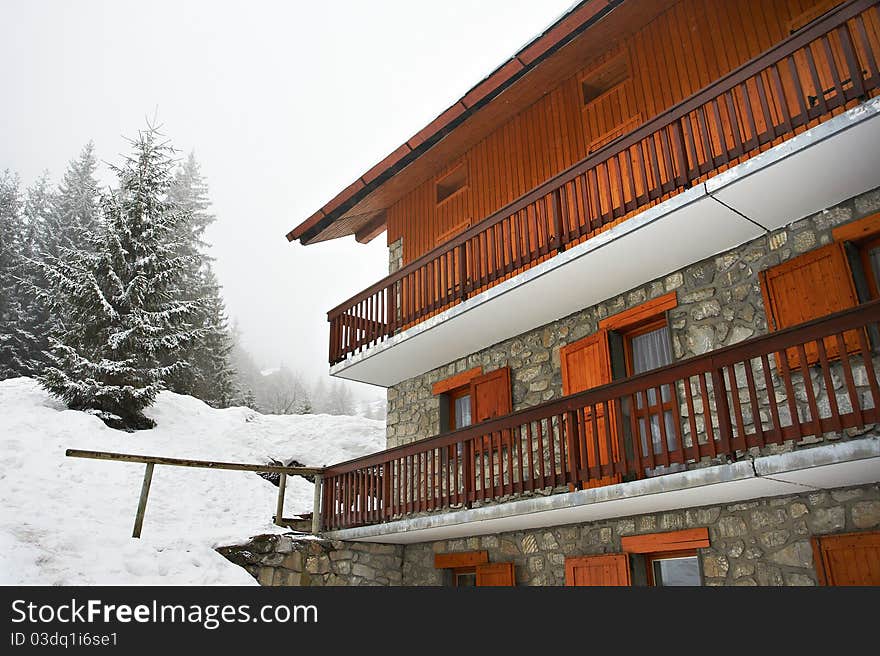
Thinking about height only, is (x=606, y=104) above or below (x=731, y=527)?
above

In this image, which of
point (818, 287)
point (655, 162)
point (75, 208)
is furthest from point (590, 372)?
point (75, 208)

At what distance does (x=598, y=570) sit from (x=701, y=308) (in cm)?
332

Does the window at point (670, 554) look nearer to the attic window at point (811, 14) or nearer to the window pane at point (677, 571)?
the window pane at point (677, 571)

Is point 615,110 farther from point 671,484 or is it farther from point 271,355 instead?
point 271,355

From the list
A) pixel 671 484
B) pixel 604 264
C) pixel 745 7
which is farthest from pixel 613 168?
pixel 671 484

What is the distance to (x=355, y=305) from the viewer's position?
40.7 feet

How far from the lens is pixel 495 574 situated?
9.75 metres

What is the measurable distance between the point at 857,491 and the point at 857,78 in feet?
12.3

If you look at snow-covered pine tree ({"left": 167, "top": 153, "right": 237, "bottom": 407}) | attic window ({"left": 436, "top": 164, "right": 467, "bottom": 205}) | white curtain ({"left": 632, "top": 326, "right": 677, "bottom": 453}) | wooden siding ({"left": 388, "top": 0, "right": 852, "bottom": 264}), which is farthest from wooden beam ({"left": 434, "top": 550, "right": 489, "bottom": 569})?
snow-covered pine tree ({"left": 167, "top": 153, "right": 237, "bottom": 407})

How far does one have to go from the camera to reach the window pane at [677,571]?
7859 millimetres

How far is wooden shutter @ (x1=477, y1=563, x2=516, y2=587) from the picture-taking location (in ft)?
31.3

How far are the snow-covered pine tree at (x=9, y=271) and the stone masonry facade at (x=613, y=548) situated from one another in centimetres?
1802

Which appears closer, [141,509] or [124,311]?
[141,509]

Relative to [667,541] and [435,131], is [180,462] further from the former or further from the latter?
[435,131]
